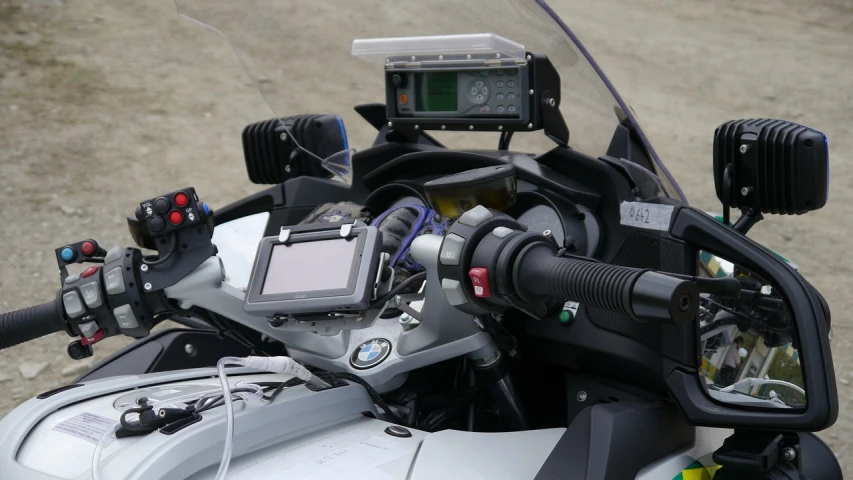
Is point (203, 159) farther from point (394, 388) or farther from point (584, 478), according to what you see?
point (584, 478)

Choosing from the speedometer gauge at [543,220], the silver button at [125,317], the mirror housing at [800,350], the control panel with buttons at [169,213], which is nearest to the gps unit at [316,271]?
the control panel with buttons at [169,213]

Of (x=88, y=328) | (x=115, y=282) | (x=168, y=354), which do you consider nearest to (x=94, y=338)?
(x=88, y=328)

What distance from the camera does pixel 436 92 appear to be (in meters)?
2.06

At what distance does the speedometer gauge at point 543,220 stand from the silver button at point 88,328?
896 mm

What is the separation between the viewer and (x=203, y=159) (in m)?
6.49

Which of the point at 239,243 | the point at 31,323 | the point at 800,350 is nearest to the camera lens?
the point at 800,350

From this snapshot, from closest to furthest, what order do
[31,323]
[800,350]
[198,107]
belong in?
[800,350] < [31,323] < [198,107]

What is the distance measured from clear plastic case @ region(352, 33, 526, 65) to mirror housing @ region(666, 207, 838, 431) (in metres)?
0.47

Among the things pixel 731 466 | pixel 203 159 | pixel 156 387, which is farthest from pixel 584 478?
pixel 203 159

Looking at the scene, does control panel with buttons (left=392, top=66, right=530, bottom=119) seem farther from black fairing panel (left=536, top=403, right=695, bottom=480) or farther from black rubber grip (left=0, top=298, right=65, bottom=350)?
black rubber grip (left=0, top=298, right=65, bottom=350)

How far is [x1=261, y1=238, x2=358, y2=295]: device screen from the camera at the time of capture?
176 cm

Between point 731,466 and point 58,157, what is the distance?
5.45 metres

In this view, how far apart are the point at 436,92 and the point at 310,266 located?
50 centimetres

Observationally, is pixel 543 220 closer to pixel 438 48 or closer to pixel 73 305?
pixel 438 48
